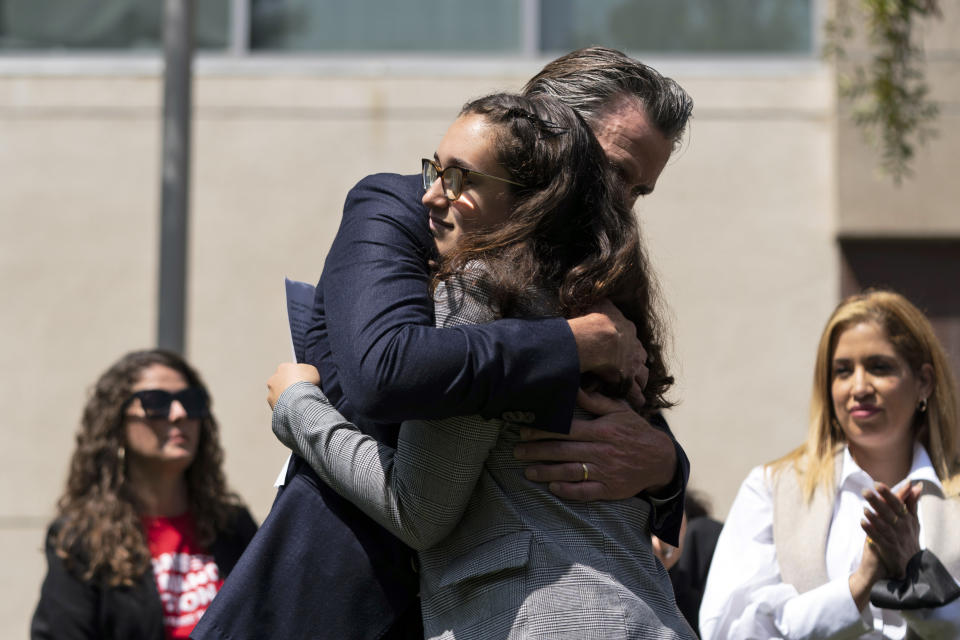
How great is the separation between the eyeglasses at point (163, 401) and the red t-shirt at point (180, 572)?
1.30 ft

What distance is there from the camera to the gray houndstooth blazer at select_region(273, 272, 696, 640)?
180 cm

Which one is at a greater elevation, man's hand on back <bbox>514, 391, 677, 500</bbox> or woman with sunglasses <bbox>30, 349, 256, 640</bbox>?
man's hand on back <bbox>514, 391, 677, 500</bbox>

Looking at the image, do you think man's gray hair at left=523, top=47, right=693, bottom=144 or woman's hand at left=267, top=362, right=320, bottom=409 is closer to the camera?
woman's hand at left=267, top=362, right=320, bottom=409

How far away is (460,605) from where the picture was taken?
72.7 inches

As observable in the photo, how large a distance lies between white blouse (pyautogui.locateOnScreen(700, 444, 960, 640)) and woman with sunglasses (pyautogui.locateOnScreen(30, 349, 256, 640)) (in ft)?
5.79

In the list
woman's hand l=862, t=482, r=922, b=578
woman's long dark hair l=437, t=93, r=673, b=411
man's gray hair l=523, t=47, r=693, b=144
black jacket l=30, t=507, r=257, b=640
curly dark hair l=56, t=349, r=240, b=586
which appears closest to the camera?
woman's long dark hair l=437, t=93, r=673, b=411

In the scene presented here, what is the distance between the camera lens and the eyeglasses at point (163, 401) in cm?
441

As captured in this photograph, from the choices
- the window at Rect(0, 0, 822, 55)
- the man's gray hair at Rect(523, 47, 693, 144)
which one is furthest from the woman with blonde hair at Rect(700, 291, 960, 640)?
the window at Rect(0, 0, 822, 55)

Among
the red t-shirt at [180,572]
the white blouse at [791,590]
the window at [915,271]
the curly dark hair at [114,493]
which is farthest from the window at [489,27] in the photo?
the white blouse at [791,590]

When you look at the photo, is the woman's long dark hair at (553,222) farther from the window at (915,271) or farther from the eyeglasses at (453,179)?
the window at (915,271)

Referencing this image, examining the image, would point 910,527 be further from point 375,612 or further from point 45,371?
point 45,371

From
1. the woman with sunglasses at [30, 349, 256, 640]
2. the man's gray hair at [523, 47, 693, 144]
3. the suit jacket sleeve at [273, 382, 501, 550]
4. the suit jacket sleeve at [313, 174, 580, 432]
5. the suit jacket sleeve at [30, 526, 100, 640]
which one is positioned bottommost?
→ the suit jacket sleeve at [30, 526, 100, 640]

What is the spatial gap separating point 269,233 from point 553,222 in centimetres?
593

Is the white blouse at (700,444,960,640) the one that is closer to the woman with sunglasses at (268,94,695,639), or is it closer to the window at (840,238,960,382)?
the woman with sunglasses at (268,94,695,639)
